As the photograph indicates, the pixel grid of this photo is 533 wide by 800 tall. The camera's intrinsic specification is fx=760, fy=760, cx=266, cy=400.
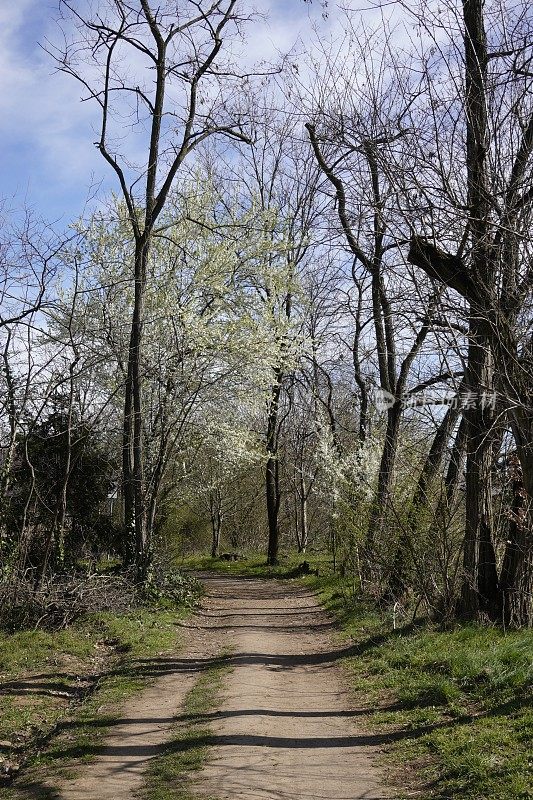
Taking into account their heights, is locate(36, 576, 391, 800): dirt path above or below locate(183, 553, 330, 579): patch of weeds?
below

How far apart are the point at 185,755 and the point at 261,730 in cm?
90

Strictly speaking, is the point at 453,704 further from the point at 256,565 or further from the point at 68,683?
the point at 256,565

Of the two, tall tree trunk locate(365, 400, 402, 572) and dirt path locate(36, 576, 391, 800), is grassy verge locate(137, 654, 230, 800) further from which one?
tall tree trunk locate(365, 400, 402, 572)

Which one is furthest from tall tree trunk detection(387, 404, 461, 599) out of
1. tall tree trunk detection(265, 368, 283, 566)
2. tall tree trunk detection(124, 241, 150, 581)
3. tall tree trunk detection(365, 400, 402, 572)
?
tall tree trunk detection(265, 368, 283, 566)

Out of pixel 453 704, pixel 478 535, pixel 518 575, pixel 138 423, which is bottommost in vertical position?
pixel 453 704

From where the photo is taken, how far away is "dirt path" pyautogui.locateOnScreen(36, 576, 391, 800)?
5.44 meters

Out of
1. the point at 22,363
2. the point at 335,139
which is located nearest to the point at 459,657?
the point at 335,139

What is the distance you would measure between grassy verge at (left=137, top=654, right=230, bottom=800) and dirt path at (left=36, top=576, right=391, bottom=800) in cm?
10

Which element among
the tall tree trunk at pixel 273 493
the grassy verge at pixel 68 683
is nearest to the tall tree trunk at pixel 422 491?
the grassy verge at pixel 68 683

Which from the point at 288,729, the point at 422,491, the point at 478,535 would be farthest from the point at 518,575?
the point at 288,729

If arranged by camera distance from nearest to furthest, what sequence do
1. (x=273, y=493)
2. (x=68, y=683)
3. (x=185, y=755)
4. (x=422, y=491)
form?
(x=185, y=755)
(x=68, y=683)
(x=422, y=491)
(x=273, y=493)

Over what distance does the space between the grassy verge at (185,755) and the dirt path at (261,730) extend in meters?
0.10

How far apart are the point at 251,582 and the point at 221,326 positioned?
8.46m

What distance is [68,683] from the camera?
9.19m
